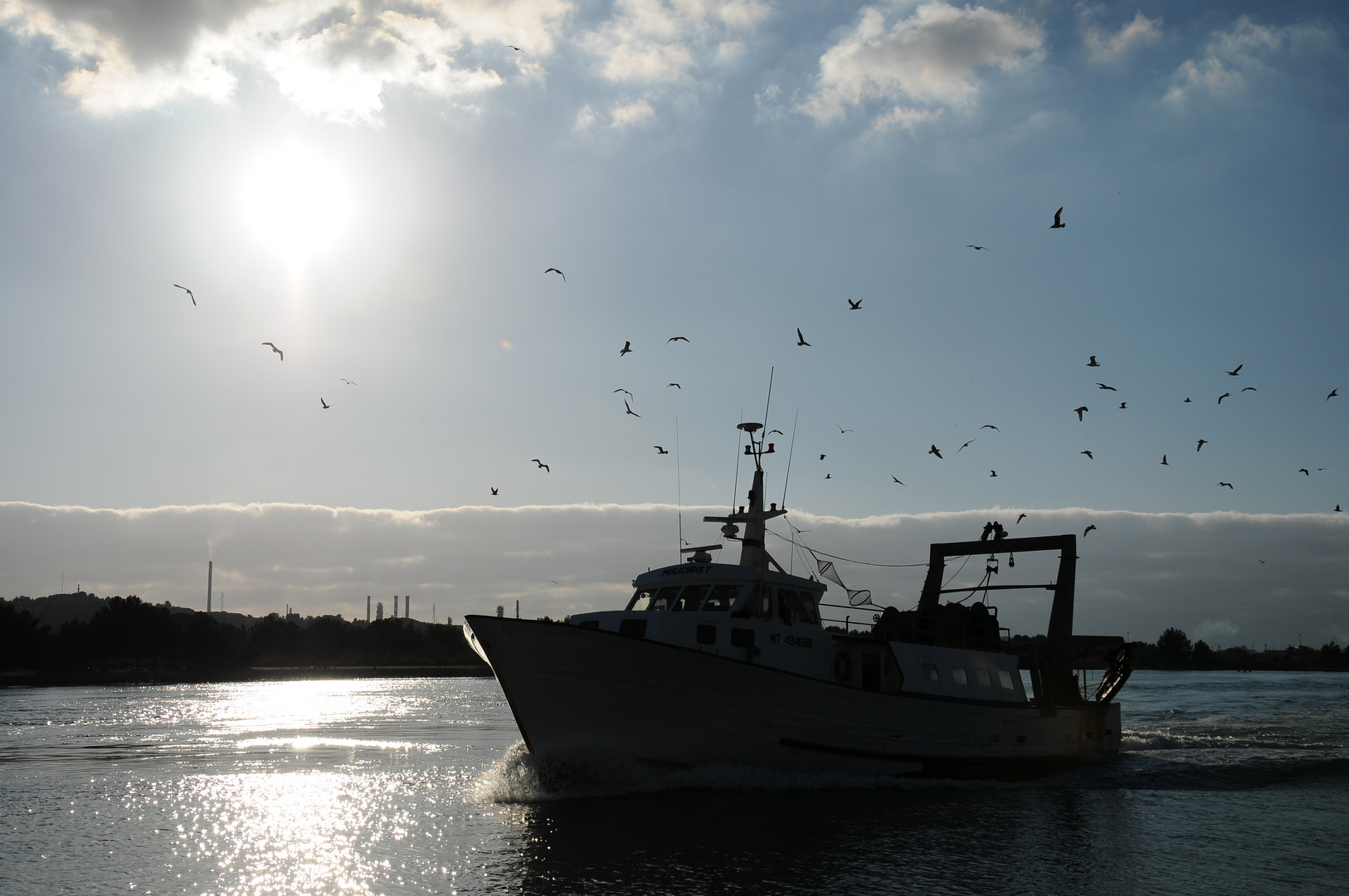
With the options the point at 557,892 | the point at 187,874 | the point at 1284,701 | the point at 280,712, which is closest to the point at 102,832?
the point at 187,874

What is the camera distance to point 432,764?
28.5 m

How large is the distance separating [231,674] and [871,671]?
117 m

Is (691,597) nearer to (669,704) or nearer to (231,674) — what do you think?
(669,704)

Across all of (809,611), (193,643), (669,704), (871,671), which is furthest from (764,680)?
(193,643)

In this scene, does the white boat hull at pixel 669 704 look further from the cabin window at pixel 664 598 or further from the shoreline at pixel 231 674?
the shoreline at pixel 231 674

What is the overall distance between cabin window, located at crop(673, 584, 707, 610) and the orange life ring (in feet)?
13.1

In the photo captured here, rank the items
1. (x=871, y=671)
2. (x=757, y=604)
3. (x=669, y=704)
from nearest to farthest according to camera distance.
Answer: (x=669, y=704), (x=757, y=604), (x=871, y=671)

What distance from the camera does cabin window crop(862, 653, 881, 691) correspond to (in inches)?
968

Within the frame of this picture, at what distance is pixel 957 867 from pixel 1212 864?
16.5ft

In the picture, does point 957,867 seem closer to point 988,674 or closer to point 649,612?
point 649,612

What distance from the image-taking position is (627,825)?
18.1 m

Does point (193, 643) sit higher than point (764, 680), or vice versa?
point (764, 680)

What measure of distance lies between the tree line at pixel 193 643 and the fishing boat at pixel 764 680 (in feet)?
313

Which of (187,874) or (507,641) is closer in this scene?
(187,874)
